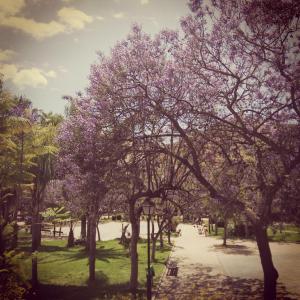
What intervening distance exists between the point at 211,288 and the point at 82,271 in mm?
8418

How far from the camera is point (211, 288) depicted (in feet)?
57.8

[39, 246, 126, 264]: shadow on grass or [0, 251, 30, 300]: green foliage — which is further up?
[0, 251, 30, 300]: green foliage

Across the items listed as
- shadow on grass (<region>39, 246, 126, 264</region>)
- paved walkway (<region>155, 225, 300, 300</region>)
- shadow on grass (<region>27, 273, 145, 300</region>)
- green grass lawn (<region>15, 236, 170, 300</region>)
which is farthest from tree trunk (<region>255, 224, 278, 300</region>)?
shadow on grass (<region>39, 246, 126, 264</region>)

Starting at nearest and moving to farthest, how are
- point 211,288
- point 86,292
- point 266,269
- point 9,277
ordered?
point 9,277
point 266,269
point 86,292
point 211,288

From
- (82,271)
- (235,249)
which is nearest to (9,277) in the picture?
(82,271)

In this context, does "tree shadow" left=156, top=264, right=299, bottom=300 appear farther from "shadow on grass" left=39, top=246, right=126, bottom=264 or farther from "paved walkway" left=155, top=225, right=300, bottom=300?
"shadow on grass" left=39, top=246, right=126, bottom=264

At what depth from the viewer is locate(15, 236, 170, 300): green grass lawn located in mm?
16578

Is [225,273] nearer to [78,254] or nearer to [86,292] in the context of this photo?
[86,292]

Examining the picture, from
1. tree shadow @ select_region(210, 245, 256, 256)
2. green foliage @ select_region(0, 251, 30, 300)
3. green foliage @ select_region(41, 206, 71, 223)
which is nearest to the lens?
green foliage @ select_region(0, 251, 30, 300)

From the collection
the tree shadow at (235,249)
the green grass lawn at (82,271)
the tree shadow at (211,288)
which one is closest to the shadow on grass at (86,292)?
the green grass lawn at (82,271)

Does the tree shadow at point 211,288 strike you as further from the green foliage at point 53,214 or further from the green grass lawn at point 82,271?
the green foliage at point 53,214

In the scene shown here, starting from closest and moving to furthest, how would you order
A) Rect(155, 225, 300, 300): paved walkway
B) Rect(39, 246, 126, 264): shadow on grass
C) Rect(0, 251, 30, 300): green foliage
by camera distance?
1. Rect(0, 251, 30, 300): green foliage
2. Rect(155, 225, 300, 300): paved walkway
3. Rect(39, 246, 126, 264): shadow on grass

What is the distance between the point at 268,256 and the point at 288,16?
854 cm

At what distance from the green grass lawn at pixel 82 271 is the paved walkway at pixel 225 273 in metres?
1.48
